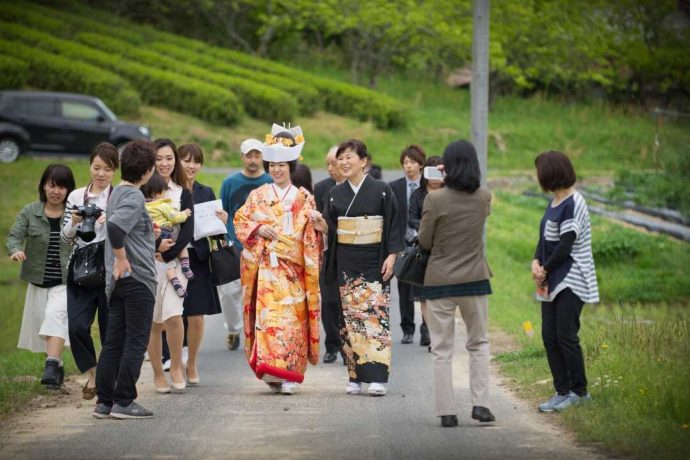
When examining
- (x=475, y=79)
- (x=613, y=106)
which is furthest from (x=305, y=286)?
(x=613, y=106)

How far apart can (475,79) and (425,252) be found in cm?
587

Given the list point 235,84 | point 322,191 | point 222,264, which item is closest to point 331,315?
point 322,191

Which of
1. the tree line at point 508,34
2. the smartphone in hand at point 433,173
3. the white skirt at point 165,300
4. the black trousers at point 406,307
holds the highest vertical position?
the tree line at point 508,34

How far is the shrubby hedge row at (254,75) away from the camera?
115 ft

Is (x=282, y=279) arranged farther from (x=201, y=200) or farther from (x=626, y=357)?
(x=626, y=357)

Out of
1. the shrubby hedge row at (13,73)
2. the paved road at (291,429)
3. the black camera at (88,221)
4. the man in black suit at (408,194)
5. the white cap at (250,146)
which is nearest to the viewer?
the paved road at (291,429)

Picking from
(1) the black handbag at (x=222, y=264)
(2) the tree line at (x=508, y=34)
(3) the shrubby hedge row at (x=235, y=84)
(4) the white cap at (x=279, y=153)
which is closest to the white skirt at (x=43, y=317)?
(1) the black handbag at (x=222, y=264)

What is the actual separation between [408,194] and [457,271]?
4.16 m

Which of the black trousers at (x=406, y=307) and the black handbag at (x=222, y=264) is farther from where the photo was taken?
the black trousers at (x=406, y=307)

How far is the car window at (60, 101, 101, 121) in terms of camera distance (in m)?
28.6

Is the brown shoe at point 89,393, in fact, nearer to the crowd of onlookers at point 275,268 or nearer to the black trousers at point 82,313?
the crowd of onlookers at point 275,268

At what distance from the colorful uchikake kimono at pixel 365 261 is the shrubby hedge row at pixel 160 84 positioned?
75.8 feet

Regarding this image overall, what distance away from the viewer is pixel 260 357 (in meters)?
9.23

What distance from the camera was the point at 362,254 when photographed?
31.0ft
